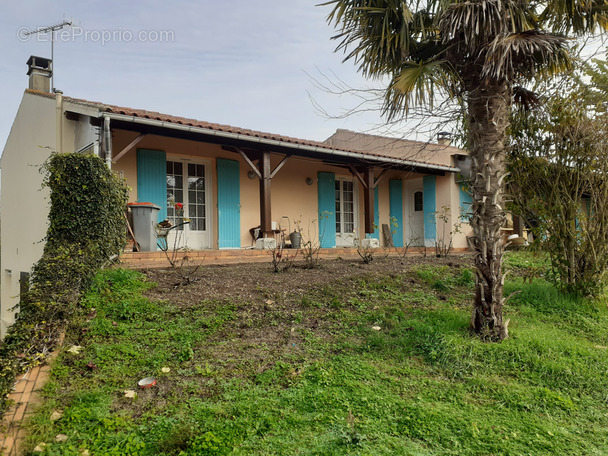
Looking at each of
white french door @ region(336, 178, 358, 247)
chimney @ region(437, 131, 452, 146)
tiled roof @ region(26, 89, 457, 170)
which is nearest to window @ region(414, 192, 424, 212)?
white french door @ region(336, 178, 358, 247)

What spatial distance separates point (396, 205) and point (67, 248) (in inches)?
410

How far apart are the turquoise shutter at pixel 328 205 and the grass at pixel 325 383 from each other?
6589mm

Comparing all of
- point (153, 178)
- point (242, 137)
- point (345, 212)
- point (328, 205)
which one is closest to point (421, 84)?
point (242, 137)

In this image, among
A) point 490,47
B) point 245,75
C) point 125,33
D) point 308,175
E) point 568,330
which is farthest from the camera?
point 308,175

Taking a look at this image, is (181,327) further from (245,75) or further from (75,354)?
(245,75)

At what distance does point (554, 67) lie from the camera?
5.29m

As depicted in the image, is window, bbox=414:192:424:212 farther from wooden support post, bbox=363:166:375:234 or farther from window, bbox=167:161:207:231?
window, bbox=167:161:207:231

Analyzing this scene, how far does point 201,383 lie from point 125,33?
29.4ft

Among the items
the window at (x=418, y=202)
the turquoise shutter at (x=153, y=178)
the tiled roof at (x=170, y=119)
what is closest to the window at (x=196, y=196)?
the turquoise shutter at (x=153, y=178)

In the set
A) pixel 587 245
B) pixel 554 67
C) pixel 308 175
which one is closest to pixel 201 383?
pixel 587 245

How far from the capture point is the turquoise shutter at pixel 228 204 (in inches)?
382

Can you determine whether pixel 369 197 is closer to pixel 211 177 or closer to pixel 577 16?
pixel 211 177

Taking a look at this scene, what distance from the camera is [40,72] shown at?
32.9ft

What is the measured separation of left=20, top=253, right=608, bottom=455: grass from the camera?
2.58 meters
